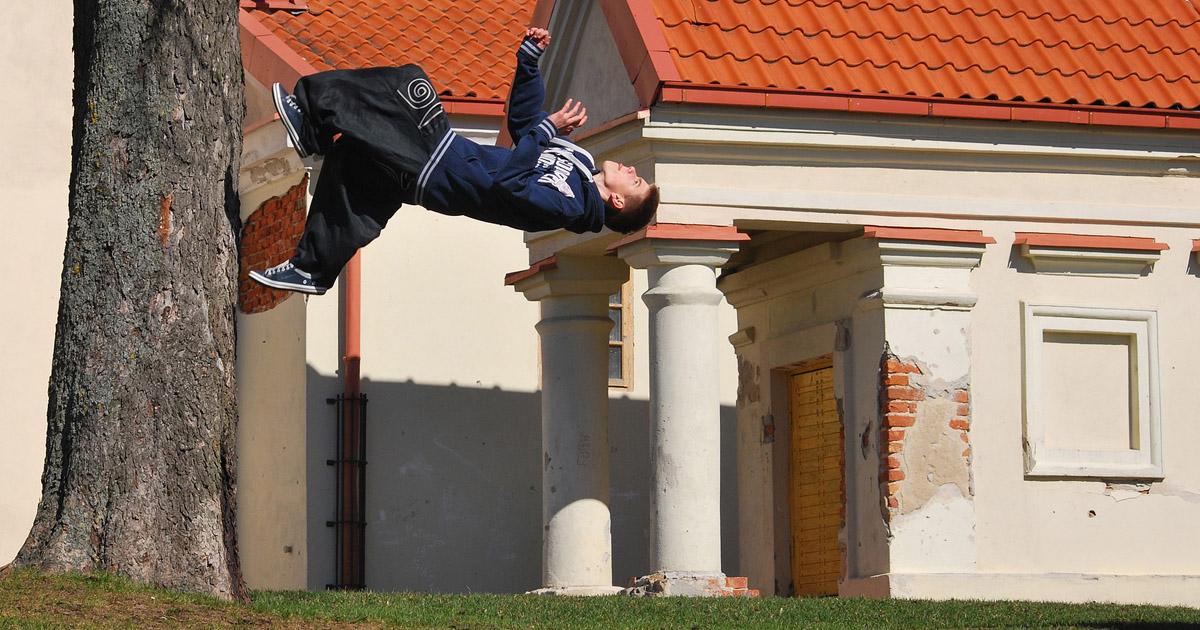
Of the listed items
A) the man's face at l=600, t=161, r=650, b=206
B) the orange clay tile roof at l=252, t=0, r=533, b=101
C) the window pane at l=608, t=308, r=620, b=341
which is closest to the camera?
the man's face at l=600, t=161, r=650, b=206

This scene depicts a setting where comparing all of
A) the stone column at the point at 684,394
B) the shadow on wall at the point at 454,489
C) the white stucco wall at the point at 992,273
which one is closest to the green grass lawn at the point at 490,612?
the stone column at the point at 684,394

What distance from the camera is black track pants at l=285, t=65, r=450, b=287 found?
35.4ft

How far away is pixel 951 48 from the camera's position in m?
17.2

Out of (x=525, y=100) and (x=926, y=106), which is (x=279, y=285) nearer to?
(x=525, y=100)

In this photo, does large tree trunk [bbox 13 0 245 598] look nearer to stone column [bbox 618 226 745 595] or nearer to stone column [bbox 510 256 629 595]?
stone column [bbox 618 226 745 595]

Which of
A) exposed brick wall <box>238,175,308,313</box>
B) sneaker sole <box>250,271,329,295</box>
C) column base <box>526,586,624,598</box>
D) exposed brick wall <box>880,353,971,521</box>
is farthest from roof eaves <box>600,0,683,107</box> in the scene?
sneaker sole <box>250,271,329,295</box>

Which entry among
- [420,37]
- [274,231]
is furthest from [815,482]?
[420,37]

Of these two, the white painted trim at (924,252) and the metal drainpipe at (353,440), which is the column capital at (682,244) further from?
the metal drainpipe at (353,440)

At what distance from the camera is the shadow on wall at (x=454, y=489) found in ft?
67.9

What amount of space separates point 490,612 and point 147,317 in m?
2.83

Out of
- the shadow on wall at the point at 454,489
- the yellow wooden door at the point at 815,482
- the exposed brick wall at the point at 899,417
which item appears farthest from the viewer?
the shadow on wall at the point at 454,489

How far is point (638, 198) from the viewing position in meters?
11.5

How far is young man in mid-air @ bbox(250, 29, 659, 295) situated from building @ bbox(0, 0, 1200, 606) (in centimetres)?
426

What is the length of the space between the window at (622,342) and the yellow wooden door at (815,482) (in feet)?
12.3
